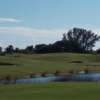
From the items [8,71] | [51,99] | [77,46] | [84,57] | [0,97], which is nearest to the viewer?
[51,99]

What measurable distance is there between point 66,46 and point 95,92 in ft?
388

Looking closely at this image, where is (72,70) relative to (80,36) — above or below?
below

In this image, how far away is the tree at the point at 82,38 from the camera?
438ft

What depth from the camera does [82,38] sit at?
136250 mm

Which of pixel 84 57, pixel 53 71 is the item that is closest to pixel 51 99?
pixel 53 71

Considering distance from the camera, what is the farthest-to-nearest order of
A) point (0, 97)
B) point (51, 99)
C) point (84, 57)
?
point (84, 57), point (0, 97), point (51, 99)

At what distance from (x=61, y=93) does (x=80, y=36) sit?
120 m

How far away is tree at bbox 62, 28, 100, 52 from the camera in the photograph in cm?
13338

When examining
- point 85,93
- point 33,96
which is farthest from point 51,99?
point 85,93

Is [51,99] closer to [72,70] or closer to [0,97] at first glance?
[0,97]

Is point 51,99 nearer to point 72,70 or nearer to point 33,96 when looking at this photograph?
point 33,96

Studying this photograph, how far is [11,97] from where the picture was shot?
1677 centimetres

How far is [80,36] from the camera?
136625 millimetres

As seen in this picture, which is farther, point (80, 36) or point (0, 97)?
point (80, 36)
